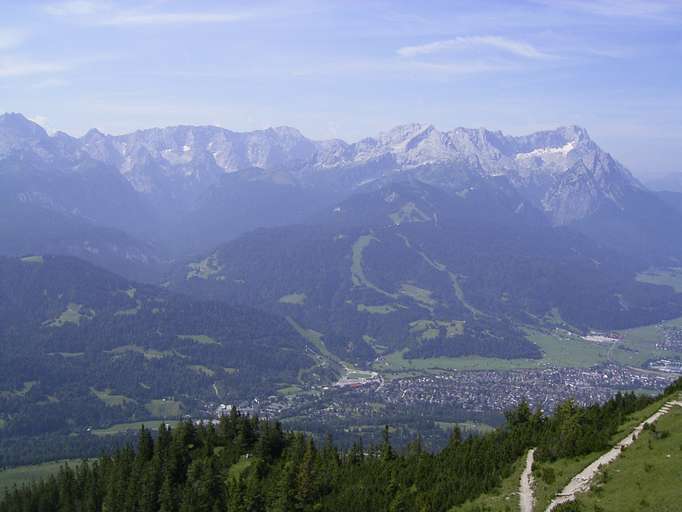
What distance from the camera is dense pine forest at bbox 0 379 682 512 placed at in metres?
75.0

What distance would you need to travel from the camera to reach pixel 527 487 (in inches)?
2704

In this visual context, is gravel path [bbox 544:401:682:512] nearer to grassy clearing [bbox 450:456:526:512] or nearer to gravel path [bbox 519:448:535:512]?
gravel path [bbox 519:448:535:512]

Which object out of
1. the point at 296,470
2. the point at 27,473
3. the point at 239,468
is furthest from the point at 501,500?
the point at 27,473

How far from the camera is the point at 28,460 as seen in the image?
591ft

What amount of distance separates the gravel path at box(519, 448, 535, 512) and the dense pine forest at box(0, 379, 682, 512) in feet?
5.61

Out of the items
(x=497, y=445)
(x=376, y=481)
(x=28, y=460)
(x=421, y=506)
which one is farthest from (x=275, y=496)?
(x=28, y=460)

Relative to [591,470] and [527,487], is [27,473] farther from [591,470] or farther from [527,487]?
[591,470]

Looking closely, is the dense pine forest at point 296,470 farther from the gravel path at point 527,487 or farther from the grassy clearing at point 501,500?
the gravel path at point 527,487

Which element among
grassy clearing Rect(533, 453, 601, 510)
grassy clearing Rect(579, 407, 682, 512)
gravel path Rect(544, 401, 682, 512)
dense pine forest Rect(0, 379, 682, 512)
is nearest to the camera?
grassy clearing Rect(579, 407, 682, 512)

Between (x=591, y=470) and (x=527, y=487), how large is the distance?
622cm

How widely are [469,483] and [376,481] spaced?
51.2ft

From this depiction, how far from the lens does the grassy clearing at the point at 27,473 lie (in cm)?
16125

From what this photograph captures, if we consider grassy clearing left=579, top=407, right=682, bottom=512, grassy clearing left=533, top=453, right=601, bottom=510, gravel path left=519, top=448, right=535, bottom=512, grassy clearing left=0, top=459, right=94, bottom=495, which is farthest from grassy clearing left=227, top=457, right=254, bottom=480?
grassy clearing left=0, top=459, right=94, bottom=495

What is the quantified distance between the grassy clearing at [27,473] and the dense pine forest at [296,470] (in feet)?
147
